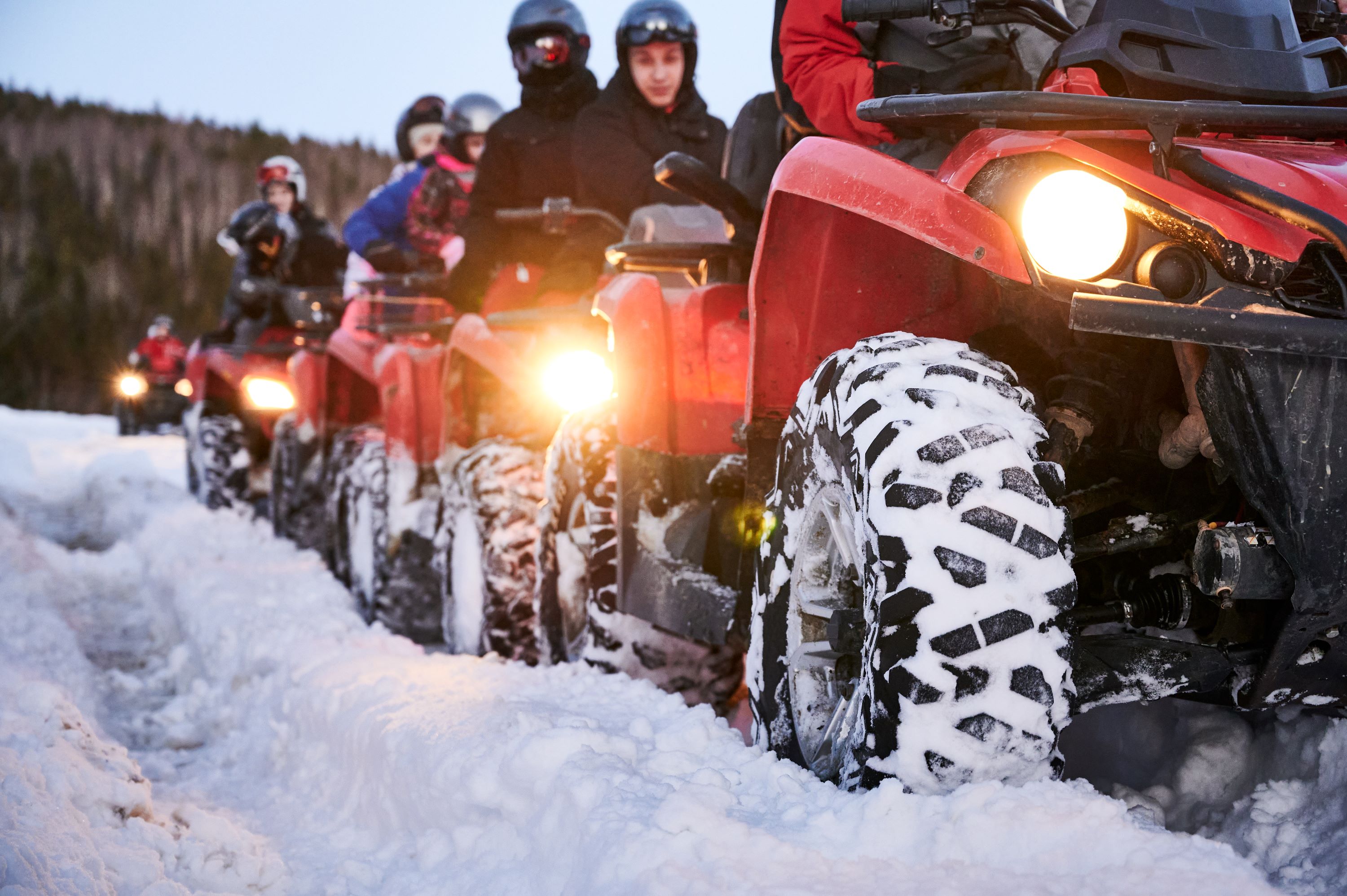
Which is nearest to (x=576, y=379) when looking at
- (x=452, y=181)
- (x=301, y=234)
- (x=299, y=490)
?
(x=299, y=490)

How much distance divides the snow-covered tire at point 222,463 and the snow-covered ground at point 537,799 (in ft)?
14.6

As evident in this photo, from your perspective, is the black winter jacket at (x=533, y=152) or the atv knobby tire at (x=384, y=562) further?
the black winter jacket at (x=533, y=152)

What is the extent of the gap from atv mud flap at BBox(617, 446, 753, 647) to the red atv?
80 cm

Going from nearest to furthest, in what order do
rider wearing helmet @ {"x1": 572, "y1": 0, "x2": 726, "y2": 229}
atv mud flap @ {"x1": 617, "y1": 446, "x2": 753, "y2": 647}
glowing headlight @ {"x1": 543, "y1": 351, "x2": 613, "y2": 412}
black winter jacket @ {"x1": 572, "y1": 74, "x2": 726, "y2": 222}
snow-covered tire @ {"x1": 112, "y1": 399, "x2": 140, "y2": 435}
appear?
atv mud flap @ {"x1": 617, "y1": 446, "x2": 753, "y2": 647} < glowing headlight @ {"x1": 543, "y1": 351, "x2": 613, "y2": 412} < rider wearing helmet @ {"x1": 572, "y1": 0, "x2": 726, "y2": 229} < black winter jacket @ {"x1": 572, "y1": 74, "x2": 726, "y2": 222} < snow-covered tire @ {"x1": 112, "y1": 399, "x2": 140, "y2": 435}

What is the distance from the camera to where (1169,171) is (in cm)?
182

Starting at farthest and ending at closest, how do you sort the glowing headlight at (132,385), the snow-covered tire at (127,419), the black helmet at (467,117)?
the glowing headlight at (132,385) → the snow-covered tire at (127,419) → the black helmet at (467,117)

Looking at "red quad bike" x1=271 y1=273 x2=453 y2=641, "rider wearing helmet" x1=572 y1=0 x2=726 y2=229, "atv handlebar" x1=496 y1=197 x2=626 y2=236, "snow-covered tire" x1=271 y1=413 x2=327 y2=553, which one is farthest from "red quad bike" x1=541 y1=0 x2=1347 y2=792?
"snow-covered tire" x1=271 y1=413 x2=327 y2=553

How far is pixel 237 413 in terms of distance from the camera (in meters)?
9.29

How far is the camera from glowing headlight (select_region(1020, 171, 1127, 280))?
184 centimetres

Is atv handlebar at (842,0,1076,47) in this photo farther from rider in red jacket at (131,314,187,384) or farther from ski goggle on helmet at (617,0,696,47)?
rider in red jacket at (131,314,187,384)

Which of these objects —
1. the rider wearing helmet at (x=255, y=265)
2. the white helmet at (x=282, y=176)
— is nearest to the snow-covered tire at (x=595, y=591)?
the rider wearing helmet at (x=255, y=265)

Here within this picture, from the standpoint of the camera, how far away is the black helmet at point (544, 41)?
6590 mm

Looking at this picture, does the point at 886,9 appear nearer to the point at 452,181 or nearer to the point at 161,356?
the point at 452,181

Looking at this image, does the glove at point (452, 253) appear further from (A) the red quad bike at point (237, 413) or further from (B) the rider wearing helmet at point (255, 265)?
(B) the rider wearing helmet at point (255, 265)
